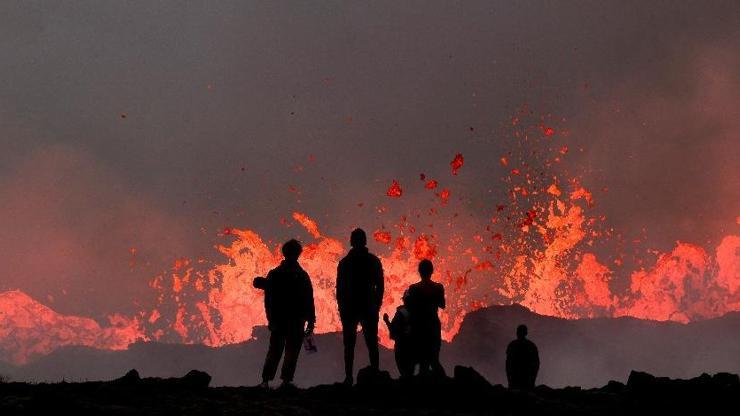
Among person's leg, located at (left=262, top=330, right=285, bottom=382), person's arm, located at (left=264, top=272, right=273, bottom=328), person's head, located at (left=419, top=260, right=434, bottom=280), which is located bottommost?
person's leg, located at (left=262, top=330, right=285, bottom=382)

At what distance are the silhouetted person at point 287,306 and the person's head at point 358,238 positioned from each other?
983 mm

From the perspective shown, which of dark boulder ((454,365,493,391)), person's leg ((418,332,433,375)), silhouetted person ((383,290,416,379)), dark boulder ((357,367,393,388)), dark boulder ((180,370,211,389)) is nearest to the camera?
dark boulder ((454,365,493,391))

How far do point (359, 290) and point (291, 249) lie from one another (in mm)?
1430

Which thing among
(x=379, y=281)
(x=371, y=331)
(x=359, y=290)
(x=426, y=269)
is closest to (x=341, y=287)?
(x=359, y=290)

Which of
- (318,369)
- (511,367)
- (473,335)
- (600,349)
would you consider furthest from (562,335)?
(511,367)

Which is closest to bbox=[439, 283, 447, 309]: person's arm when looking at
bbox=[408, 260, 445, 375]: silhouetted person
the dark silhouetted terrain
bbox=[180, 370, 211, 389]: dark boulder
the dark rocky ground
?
bbox=[408, 260, 445, 375]: silhouetted person

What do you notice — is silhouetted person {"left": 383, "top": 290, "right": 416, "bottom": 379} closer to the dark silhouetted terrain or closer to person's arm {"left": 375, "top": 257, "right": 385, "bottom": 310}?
person's arm {"left": 375, "top": 257, "right": 385, "bottom": 310}

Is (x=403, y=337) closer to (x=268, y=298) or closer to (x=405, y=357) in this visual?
(x=405, y=357)

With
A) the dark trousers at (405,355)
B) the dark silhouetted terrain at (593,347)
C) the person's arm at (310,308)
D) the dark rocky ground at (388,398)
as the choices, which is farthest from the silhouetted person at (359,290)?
the dark silhouetted terrain at (593,347)

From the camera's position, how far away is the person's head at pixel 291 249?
12.7 m

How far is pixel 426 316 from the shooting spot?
13352 millimetres

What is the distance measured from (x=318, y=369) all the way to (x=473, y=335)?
34.7m

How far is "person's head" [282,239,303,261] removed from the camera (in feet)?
41.8

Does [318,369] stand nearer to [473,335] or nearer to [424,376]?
[473,335]
